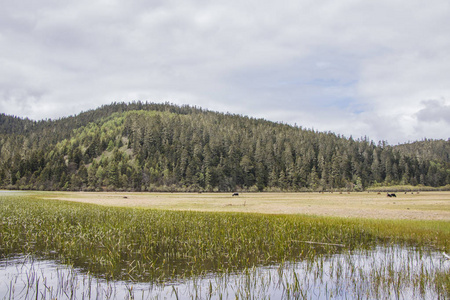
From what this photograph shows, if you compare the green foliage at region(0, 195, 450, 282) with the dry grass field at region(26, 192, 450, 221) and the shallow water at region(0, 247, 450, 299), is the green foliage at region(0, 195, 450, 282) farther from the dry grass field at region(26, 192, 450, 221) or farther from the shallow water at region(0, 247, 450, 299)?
the dry grass field at region(26, 192, 450, 221)

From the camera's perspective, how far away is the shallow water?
9.91 m

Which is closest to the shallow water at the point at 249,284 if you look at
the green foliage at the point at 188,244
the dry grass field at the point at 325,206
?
the green foliage at the point at 188,244

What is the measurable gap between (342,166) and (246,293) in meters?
194

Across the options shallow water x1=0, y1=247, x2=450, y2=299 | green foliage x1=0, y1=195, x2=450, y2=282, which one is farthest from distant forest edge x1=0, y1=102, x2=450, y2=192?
shallow water x1=0, y1=247, x2=450, y2=299

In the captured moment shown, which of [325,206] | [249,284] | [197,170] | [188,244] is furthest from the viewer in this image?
[197,170]

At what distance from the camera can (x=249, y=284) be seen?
35.3ft

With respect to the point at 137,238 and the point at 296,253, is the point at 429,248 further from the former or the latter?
the point at 137,238

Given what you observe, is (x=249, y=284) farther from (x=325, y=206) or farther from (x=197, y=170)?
(x=197, y=170)

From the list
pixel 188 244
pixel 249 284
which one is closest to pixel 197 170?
pixel 188 244

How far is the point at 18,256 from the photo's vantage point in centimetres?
1441

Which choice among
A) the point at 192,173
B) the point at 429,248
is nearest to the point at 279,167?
the point at 192,173

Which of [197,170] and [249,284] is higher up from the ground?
[197,170]

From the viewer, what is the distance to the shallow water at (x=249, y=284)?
991 centimetres

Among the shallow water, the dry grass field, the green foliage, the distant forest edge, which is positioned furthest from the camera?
the distant forest edge
